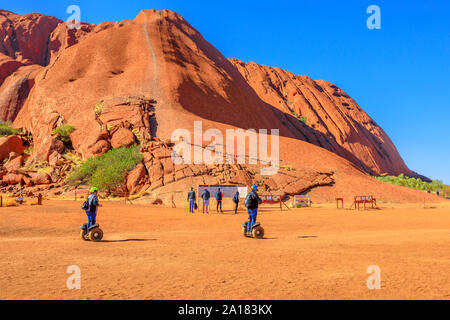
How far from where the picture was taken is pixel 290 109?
3364 inches

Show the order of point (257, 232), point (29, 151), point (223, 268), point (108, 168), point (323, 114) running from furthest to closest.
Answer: point (323, 114) < point (29, 151) < point (108, 168) < point (257, 232) < point (223, 268)

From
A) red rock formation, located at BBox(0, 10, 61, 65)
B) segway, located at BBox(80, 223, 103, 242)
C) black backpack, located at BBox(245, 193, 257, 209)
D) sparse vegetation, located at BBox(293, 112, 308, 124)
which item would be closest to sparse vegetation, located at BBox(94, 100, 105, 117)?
segway, located at BBox(80, 223, 103, 242)

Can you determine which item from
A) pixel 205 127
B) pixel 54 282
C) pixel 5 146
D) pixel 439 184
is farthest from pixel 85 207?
pixel 439 184

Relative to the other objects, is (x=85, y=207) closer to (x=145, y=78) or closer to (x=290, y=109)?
(x=145, y=78)

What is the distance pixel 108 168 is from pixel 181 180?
24.8 feet

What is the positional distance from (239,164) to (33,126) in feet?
103

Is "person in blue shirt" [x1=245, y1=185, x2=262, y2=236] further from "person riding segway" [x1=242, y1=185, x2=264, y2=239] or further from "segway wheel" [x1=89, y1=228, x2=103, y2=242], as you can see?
"segway wheel" [x1=89, y1=228, x2=103, y2=242]

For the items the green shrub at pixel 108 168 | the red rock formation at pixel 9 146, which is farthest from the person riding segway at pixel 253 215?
the red rock formation at pixel 9 146

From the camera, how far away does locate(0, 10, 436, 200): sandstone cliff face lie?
36344 mm

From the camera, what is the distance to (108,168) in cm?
3381

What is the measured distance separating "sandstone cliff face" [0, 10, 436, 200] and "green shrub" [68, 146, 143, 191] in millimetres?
1091

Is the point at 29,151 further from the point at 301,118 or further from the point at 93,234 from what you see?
the point at 301,118

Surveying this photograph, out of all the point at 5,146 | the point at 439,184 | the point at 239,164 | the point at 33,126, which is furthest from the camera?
the point at 439,184

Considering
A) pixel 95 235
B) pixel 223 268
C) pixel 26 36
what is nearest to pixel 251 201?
pixel 223 268
